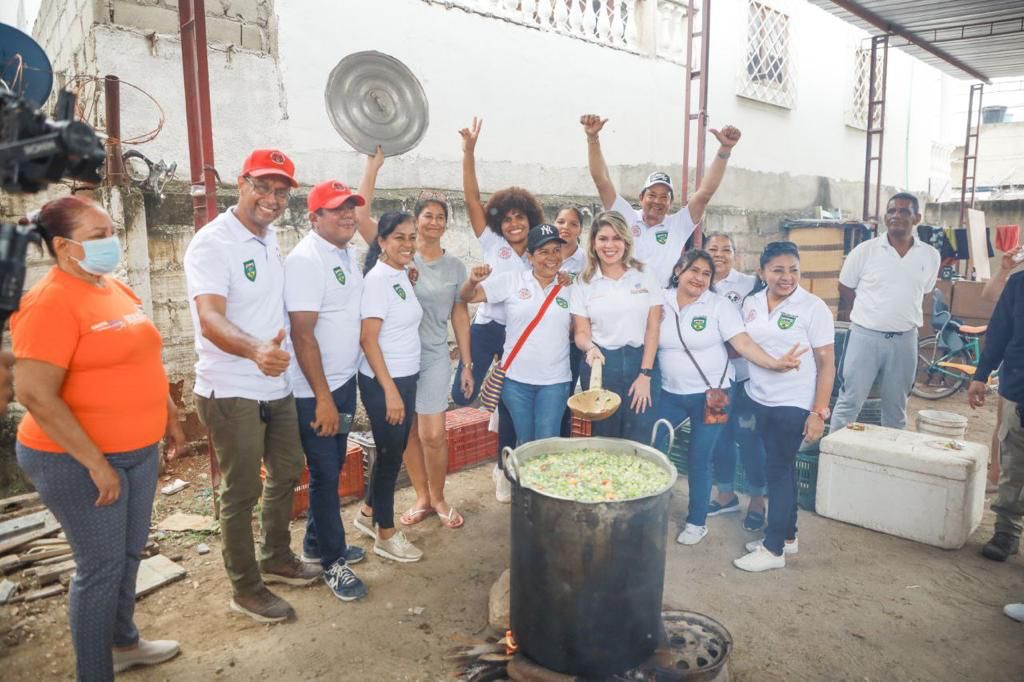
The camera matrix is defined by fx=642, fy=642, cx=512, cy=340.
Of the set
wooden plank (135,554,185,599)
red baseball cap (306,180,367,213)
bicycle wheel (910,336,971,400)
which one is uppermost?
red baseball cap (306,180,367,213)

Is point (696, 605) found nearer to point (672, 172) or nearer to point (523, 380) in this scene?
point (523, 380)

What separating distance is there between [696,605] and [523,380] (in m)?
1.69

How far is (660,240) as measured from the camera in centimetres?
498

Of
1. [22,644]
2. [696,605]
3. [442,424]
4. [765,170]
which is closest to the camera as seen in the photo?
[22,644]

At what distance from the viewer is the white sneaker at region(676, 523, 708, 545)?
4.46 metres

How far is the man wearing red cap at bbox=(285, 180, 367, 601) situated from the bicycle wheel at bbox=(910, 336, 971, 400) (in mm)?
7725

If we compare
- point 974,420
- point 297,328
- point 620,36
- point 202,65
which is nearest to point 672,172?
point 620,36

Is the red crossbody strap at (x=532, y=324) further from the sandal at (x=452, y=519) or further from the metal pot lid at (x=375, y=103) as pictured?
the metal pot lid at (x=375, y=103)

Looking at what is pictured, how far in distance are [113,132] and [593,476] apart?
439 cm

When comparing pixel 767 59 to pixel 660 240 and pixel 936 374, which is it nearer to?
pixel 936 374

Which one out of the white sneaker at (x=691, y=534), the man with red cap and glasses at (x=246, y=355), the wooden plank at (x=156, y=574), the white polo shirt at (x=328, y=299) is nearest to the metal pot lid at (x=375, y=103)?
the white polo shirt at (x=328, y=299)

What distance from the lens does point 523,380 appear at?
13.8ft

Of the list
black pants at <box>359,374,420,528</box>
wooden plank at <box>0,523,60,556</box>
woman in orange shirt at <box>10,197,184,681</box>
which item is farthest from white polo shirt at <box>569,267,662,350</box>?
wooden plank at <box>0,523,60,556</box>

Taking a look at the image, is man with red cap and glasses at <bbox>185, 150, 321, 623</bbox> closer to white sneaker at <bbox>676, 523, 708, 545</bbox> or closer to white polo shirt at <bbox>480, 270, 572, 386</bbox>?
white polo shirt at <bbox>480, 270, 572, 386</bbox>
